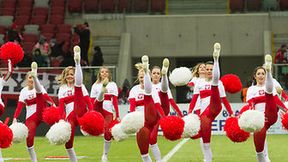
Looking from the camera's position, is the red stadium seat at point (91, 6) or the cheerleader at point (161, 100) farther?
the red stadium seat at point (91, 6)

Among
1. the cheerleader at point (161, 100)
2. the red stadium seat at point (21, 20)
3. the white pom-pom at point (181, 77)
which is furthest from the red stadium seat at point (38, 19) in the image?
the white pom-pom at point (181, 77)

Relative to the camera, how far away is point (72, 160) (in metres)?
11.2

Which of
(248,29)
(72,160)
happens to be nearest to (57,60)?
(248,29)

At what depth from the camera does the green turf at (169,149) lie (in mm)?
13852

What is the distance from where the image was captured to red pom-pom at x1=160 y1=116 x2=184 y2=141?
9820 millimetres

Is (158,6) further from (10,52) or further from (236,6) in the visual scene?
(10,52)

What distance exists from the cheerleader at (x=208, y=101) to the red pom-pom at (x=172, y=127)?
101cm

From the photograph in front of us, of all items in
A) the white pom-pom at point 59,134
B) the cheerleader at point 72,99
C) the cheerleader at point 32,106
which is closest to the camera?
the white pom-pom at point 59,134

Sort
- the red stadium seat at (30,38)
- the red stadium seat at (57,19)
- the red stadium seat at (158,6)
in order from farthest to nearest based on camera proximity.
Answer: the red stadium seat at (158,6) → the red stadium seat at (57,19) → the red stadium seat at (30,38)

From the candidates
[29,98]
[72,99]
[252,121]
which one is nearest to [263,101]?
[252,121]

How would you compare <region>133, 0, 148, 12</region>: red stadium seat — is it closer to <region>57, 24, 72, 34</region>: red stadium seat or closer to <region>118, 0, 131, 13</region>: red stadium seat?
<region>118, 0, 131, 13</region>: red stadium seat

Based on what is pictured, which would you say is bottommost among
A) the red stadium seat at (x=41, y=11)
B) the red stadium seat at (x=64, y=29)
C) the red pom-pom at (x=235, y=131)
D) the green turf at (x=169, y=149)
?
A: the green turf at (x=169, y=149)

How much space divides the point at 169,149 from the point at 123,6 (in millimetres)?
13727

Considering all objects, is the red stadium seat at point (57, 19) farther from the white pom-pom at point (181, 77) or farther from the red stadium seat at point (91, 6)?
the white pom-pom at point (181, 77)
